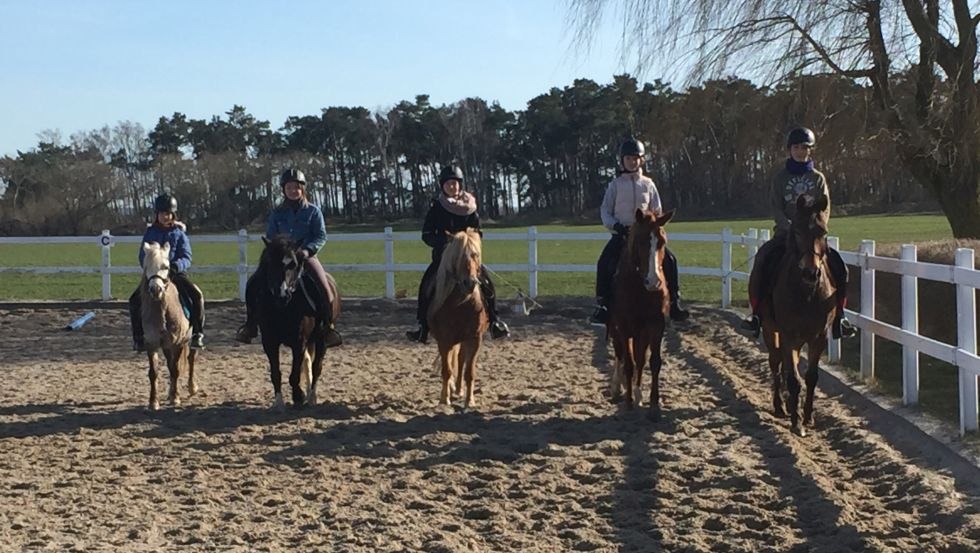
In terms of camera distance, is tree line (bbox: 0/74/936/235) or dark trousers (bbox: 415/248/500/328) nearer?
dark trousers (bbox: 415/248/500/328)

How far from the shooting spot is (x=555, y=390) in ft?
31.4

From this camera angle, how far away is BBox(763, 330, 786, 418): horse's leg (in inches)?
313

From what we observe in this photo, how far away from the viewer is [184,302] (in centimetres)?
927

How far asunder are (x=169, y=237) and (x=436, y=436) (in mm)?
3447

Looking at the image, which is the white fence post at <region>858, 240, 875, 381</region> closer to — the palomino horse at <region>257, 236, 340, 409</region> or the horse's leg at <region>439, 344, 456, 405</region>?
the horse's leg at <region>439, 344, 456, 405</region>

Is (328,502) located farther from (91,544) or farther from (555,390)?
(555,390)

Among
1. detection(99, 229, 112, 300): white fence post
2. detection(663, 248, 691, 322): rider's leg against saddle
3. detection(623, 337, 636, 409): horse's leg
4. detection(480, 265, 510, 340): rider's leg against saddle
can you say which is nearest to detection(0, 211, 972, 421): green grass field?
detection(99, 229, 112, 300): white fence post

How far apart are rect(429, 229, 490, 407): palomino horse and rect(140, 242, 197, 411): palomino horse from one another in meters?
2.33

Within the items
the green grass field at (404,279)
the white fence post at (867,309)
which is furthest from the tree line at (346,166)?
the white fence post at (867,309)

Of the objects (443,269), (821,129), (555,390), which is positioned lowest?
(555,390)

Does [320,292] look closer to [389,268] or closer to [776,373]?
[776,373]

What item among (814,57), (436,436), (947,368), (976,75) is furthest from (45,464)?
(976,75)

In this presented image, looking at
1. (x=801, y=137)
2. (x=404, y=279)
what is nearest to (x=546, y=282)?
(x=404, y=279)

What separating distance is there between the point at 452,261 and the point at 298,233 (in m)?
1.50
